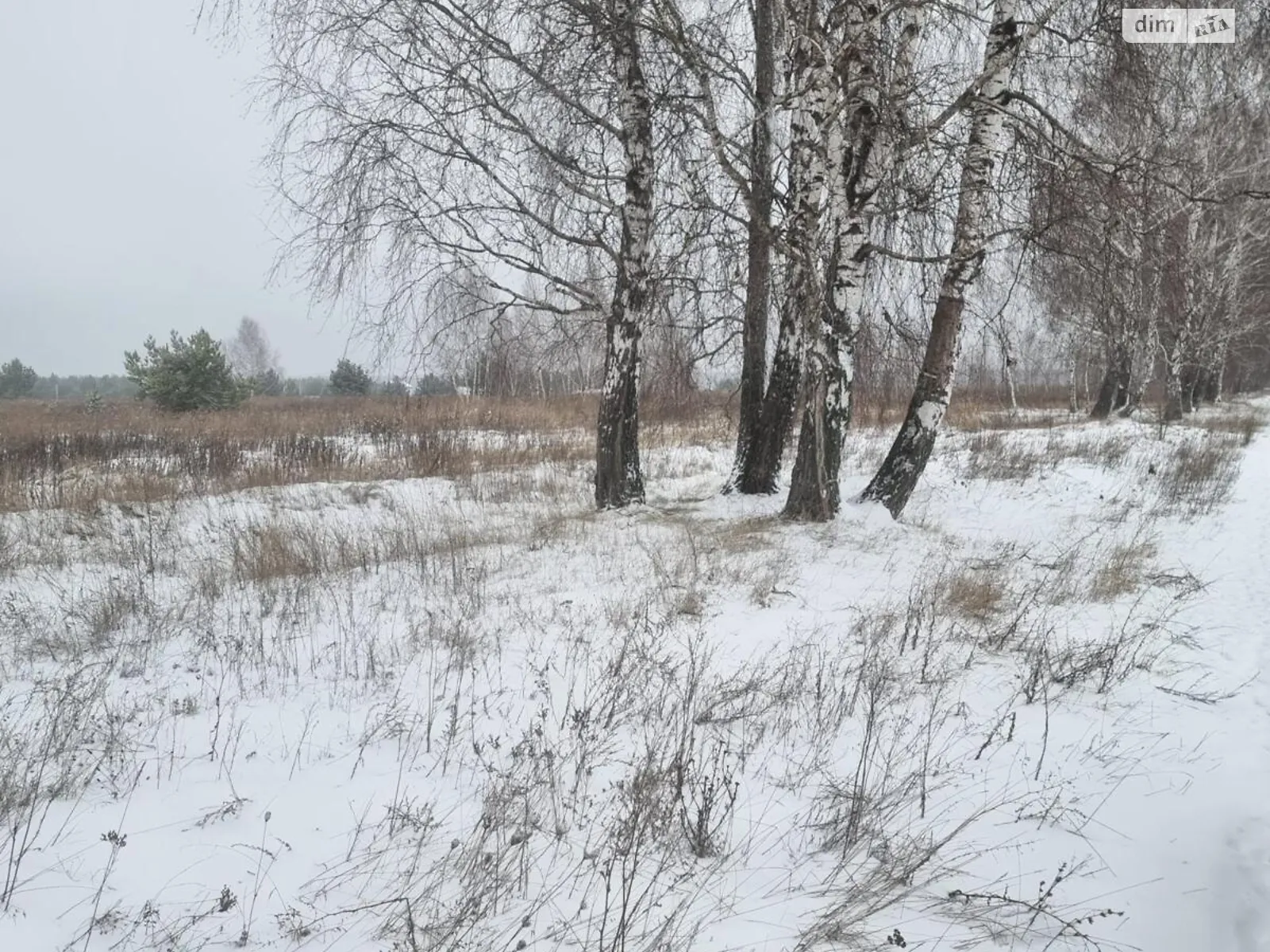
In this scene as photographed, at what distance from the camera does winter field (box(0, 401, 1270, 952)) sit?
174 cm

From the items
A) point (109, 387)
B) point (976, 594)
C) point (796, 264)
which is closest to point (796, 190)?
point (796, 264)

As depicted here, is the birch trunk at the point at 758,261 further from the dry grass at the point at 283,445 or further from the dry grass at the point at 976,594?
the dry grass at the point at 976,594

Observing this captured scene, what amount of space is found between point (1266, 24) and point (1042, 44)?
2.42 meters

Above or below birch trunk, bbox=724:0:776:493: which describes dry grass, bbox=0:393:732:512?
below

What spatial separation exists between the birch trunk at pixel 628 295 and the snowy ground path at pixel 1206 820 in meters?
4.99

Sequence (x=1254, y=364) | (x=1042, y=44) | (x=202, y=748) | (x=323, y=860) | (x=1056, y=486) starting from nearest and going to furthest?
(x=323, y=860) → (x=202, y=748) → (x=1042, y=44) → (x=1056, y=486) → (x=1254, y=364)

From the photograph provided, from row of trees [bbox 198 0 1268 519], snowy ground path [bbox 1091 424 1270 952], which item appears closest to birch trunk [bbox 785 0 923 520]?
row of trees [bbox 198 0 1268 519]

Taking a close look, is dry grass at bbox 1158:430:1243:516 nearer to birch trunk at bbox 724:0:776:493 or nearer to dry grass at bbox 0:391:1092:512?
dry grass at bbox 0:391:1092:512

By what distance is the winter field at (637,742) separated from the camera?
1744 mm

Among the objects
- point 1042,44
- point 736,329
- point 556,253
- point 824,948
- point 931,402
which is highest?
point 1042,44

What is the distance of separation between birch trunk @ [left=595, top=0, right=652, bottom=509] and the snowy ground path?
4989 mm

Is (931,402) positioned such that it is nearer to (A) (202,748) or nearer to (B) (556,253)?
(B) (556,253)

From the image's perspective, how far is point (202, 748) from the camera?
8.13 feet

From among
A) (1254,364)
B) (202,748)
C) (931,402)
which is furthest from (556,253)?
(1254,364)
